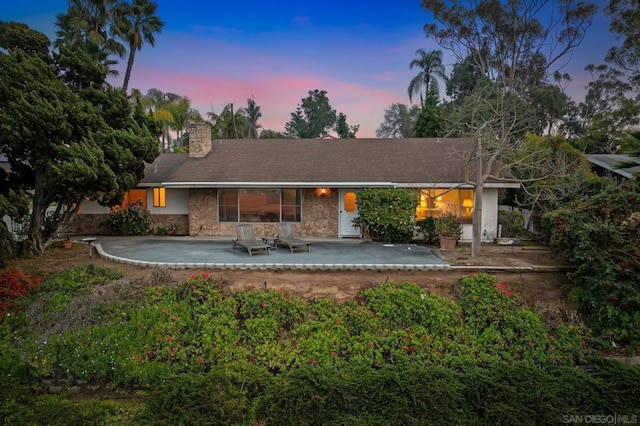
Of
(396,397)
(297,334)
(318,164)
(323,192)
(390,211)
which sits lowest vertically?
(396,397)

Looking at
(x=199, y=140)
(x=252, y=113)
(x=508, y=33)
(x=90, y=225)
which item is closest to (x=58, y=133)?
(x=90, y=225)

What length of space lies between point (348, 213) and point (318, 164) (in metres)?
2.40

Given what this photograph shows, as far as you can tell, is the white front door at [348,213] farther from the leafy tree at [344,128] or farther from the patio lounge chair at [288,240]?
the leafy tree at [344,128]

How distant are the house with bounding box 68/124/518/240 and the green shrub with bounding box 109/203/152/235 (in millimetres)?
466

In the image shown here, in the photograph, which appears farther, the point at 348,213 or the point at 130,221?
the point at 130,221

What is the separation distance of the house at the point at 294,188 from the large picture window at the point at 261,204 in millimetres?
37

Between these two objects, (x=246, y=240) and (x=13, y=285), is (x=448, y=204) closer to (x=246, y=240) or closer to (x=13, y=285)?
(x=246, y=240)

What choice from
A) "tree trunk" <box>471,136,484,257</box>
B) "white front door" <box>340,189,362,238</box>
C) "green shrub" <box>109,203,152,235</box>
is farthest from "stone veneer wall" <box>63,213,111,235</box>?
"tree trunk" <box>471,136,484,257</box>

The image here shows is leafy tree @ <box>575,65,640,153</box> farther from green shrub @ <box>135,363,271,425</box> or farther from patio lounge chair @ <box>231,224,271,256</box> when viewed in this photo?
green shrub @ <box>135,363,271,425</box>

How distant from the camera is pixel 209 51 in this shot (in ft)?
58.3

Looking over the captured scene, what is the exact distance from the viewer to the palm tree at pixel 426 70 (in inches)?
1278

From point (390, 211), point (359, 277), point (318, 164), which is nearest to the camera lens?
point (359, 277)

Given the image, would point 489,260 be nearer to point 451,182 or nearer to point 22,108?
point 451,182

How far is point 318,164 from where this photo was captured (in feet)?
46.5
